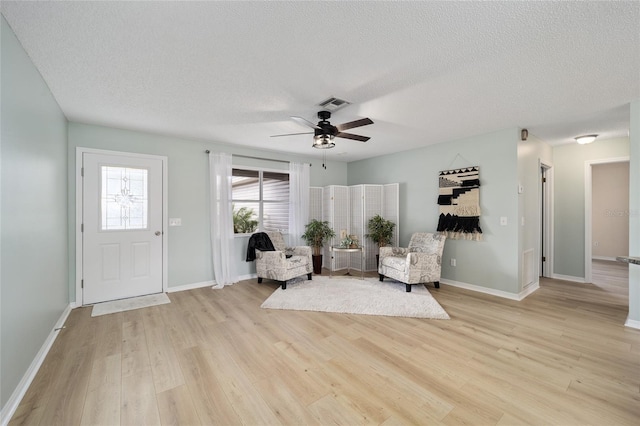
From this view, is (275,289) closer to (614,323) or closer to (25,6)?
(25,6)

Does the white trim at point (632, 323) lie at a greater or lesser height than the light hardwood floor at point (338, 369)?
greater

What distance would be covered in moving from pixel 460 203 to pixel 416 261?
1.31 metres

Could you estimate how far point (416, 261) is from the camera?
420 centimetres

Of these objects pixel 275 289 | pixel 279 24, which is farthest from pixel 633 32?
pixel 275 289

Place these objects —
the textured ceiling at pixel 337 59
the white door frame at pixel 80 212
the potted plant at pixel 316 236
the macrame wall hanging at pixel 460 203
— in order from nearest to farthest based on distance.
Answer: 1. the textured ceiling at pixel 337 59
2. the white door frame at pixel 80 212
3. the macrame wall hanging at pixel 460 203
4. the potted plant at pixel 316 236

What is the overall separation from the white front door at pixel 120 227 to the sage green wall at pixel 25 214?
0.73 m

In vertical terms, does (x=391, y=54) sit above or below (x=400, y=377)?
above

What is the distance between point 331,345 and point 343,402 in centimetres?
78

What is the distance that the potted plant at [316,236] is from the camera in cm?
548

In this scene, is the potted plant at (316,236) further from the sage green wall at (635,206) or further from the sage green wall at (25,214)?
the sage green wall at (635,206)

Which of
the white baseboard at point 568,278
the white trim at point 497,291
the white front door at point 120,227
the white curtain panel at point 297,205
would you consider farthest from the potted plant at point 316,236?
the white baseboard at point 568,278

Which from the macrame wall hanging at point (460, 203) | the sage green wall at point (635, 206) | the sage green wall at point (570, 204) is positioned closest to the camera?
the sage green wall at point (635, 206)

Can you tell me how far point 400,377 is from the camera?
7.01ft

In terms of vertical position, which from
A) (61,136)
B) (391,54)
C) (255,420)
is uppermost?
(391,54)
